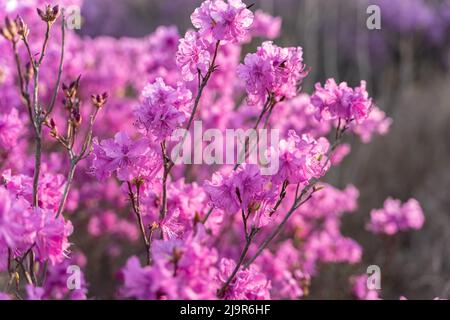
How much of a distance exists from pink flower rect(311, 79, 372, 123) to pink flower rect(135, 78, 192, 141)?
0.54 m

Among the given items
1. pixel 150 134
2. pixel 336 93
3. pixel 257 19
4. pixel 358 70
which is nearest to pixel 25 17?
pixel 257 19

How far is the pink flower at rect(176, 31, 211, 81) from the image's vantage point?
1752 mm

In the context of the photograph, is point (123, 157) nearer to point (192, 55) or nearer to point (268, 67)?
point (192, 55)

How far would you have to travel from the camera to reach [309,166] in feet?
5.29

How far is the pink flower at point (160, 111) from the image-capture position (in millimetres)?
1648

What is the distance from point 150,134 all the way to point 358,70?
7.15 m

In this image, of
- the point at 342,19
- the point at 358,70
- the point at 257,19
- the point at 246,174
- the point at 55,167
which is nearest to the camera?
the point at 246,174

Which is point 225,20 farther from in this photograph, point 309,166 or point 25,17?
point 25,17

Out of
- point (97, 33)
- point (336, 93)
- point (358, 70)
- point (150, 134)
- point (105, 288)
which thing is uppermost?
point (97, 33)

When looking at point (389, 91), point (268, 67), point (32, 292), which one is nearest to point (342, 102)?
point (268, 67)

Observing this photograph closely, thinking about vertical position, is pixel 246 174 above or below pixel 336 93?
below

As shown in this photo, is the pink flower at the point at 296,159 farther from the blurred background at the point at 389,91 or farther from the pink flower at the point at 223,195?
the blurred background at the point at 389,91
